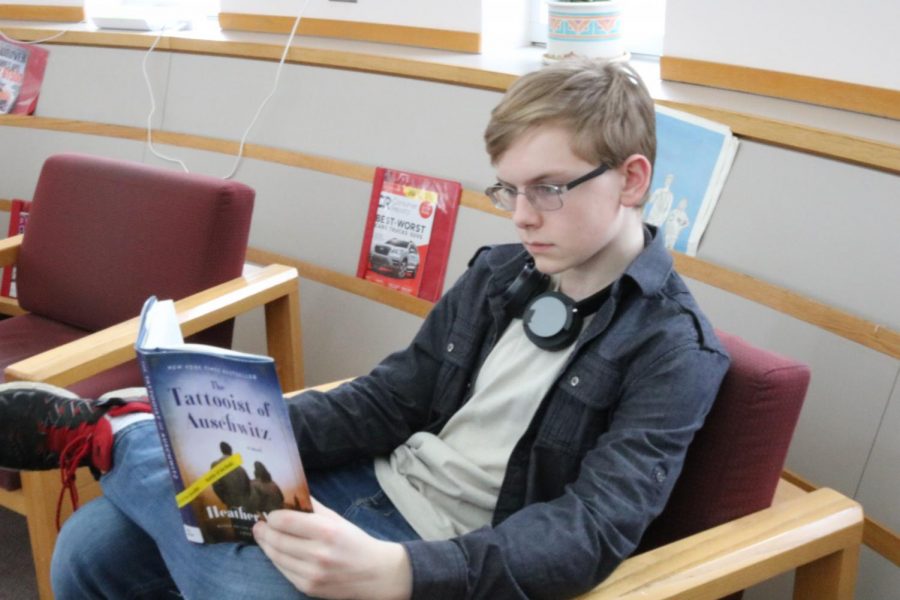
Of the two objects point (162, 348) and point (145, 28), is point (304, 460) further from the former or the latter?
point (145, 28)

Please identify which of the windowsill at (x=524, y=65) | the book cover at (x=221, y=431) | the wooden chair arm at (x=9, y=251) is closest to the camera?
the book cover at (x=221, y=431)

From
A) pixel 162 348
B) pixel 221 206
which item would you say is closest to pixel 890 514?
pixel 162 348

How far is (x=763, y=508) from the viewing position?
1274mm

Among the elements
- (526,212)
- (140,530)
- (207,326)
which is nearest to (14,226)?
(207,326)

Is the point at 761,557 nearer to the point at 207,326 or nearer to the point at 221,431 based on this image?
the point at 221,431

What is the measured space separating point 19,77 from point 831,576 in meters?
2.53

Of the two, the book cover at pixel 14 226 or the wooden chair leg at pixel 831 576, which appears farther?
the book cover at pixel 14 226

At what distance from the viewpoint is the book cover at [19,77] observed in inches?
112

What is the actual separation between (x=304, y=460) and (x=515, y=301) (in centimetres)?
37

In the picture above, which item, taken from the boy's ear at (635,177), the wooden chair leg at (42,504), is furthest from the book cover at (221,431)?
the wooden chair leg at (42,504)

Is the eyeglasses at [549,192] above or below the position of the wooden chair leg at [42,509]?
above

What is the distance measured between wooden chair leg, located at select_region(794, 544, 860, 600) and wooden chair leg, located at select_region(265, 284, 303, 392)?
1.12 m

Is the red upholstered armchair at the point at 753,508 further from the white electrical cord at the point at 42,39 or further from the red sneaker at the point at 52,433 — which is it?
the white electrical cord at the point at 42,39

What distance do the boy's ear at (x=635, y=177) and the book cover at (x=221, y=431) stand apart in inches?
19.5
